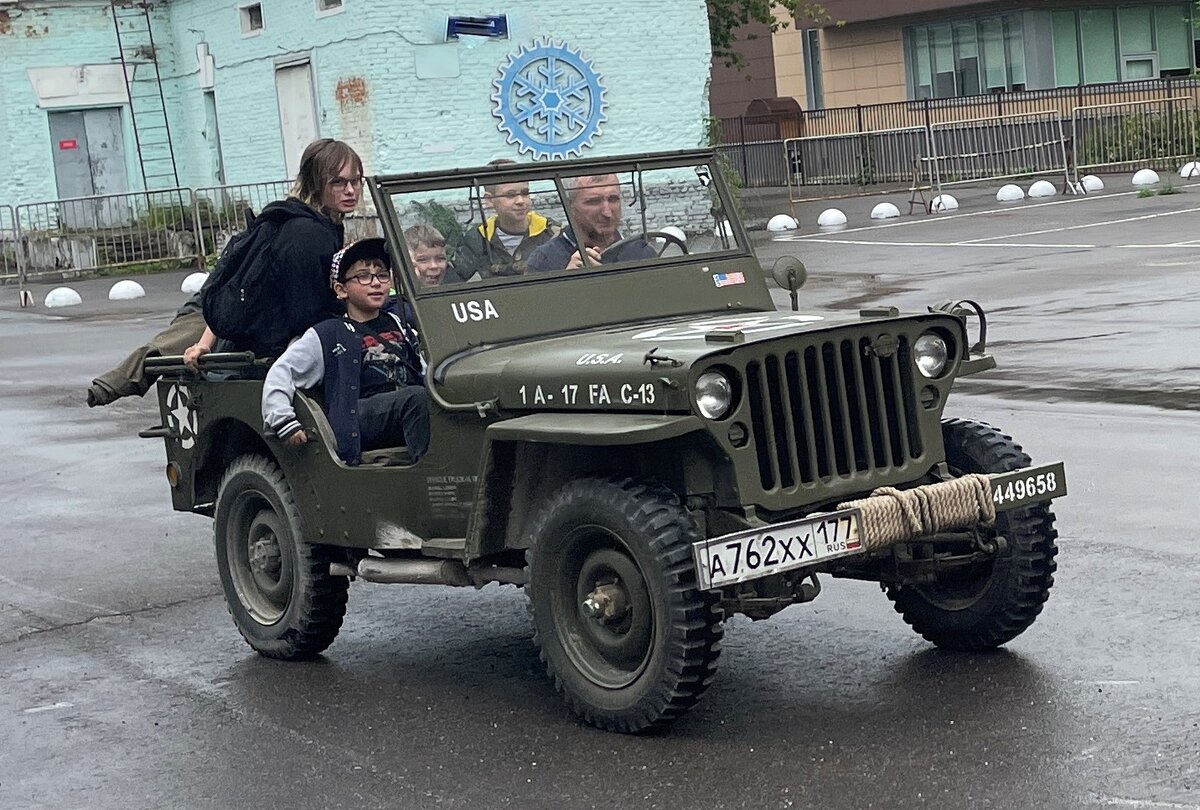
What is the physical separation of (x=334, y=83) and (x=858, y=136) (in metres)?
14.8

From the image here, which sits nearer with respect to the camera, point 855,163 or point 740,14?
point 740,14

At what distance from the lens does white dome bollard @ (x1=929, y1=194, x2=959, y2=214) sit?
1170 inches

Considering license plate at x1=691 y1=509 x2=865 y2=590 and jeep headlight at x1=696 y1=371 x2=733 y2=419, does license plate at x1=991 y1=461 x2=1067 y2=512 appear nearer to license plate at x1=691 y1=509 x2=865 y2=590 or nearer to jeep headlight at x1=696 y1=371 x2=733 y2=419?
license plate at x1=691 y1=509 x2=865 y2=590

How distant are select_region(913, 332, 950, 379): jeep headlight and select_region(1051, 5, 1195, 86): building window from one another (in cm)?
3751

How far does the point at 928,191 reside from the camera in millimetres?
34938

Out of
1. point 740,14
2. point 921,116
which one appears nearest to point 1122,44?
point 921,116

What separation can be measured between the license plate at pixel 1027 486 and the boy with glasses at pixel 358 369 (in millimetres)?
2008

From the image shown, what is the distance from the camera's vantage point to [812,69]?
4634 centimetres

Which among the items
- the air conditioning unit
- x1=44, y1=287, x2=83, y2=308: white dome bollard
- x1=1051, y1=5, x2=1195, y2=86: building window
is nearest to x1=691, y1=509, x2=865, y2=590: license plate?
x1=44, y1=287, x2=83, y2=308: white dome bollard

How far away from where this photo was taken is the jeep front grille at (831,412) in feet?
17.7

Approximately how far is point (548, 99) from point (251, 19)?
552 cm

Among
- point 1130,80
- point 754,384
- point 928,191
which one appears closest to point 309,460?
point 754,384

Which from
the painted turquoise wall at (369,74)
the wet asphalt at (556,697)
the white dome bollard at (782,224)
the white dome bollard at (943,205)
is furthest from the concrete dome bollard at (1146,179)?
the wet asphalt at (556,697)

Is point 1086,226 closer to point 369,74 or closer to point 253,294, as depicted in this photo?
point 369,74
